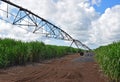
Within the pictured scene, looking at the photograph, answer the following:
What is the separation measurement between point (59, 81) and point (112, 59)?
2279mm

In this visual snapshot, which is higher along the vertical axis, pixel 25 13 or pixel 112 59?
pixel 25 13

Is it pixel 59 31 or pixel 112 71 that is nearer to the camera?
pixel 112 71

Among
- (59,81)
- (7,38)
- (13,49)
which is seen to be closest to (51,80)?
(59,81)

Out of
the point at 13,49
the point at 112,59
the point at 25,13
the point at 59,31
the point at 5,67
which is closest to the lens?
the point at 112,59

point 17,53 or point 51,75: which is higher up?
point 17,53

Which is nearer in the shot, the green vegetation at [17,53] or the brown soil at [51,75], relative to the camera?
the brown soil at [51,75]

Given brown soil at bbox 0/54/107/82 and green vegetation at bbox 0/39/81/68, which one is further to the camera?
green vegetation at bbox 0/39/81/68

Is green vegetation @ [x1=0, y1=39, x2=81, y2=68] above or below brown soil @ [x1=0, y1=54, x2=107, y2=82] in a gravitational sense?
above

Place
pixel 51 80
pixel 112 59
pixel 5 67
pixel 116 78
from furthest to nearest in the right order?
1. pixel 5 67
2. pixel 51 80
3. pixel 112 59
4. pixel 116 78

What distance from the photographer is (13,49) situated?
19281 millimetres

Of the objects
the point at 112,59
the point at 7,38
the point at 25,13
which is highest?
the point at 25,13

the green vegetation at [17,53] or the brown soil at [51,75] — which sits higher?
the green vegetation at [17,53]

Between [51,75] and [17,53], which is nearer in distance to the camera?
[51,75]

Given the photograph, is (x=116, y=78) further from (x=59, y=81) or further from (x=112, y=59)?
(x=59, y=81)
